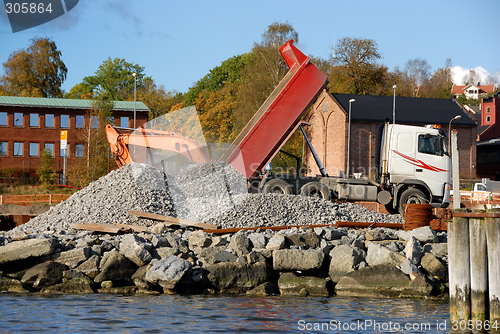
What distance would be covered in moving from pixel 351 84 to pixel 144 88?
28.0 m

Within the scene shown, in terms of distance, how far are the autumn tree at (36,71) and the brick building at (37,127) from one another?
14.6 m

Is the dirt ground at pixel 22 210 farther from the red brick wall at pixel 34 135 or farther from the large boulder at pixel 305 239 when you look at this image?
the red brick wall at pixel 34 135

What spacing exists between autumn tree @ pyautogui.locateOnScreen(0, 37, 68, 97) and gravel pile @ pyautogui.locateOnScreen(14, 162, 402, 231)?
49020 mm

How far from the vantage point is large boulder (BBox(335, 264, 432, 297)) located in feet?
32.4

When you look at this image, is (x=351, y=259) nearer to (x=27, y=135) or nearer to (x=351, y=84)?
(x=27, y=135)

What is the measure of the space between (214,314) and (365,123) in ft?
131

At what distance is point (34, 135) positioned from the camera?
151ft

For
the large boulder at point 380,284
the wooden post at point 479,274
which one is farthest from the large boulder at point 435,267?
the wooden post at point 479,274

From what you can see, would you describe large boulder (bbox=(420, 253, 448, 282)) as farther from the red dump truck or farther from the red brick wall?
the red brick wall

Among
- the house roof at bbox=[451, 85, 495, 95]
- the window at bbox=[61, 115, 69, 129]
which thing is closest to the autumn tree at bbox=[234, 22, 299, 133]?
the window at bbox=[61, 115, 69, 129]

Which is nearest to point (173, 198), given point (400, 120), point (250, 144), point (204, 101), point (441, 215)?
point (250, 144)

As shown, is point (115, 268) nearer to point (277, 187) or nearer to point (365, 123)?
point (277, 187)

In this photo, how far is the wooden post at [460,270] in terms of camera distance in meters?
7.21

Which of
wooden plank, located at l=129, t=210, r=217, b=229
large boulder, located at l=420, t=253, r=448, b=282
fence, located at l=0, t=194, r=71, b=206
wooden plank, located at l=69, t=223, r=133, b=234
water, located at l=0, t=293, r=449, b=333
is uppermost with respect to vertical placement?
fence, located at l=0, t=194, r=71, b=206
